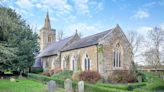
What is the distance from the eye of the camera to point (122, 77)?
28406 millimetres

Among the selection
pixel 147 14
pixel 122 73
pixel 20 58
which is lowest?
pixel 122 73

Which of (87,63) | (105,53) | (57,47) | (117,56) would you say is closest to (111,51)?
(105,53)

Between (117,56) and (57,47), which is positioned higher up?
(57,47)

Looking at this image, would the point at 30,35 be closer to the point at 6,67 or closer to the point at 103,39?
the point at 6,67

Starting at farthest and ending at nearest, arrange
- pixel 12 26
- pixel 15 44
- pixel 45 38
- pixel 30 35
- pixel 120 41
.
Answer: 1. pixel 45 38
2. pixel 30 35
3. pixel 15 44
4. pixel 120 41
5. pixel 12 26

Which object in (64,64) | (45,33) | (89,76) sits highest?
(45,33)

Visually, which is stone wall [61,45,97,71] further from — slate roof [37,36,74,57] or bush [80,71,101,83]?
bush [80,71,101,83]

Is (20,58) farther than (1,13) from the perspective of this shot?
Yes

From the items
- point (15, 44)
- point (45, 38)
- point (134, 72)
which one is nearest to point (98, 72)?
point (134, 72)

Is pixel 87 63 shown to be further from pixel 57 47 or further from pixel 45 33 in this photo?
pixel 45 33

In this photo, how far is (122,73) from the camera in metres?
28.8

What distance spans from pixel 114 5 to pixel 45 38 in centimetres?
4787

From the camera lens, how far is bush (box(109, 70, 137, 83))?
28344 mm

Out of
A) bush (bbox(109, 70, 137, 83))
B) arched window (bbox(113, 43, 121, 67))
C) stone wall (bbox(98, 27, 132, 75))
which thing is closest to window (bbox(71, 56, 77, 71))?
stone wall (bbox(98, 27, 132, 75))
